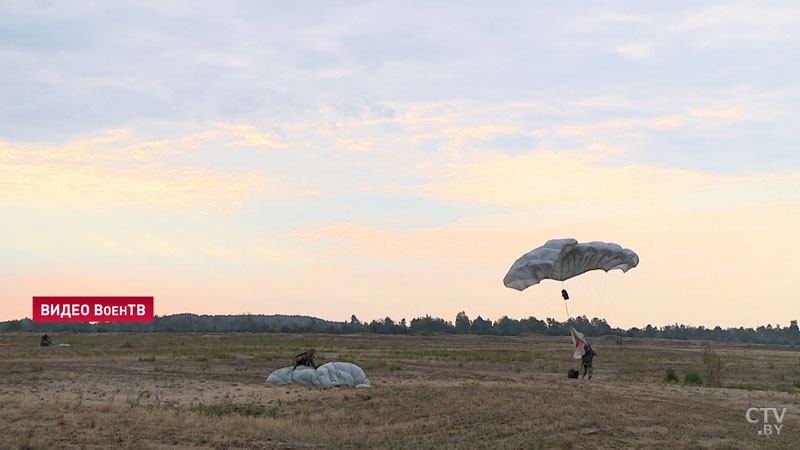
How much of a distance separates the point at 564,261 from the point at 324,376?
9921 millimetres

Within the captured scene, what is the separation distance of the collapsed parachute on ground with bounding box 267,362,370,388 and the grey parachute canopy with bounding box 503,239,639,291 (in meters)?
6.94

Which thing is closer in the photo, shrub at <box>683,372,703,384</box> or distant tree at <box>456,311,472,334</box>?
shrub at <box>683,372,703,384</box>

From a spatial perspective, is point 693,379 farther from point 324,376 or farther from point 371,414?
point 371,414

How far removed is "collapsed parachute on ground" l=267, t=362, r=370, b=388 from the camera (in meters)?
29.0

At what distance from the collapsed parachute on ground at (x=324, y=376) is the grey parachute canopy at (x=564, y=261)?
6.94m

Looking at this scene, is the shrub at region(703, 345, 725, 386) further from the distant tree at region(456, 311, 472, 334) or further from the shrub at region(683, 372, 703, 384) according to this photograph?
the distant tree at region(456, 311, 472, 334)

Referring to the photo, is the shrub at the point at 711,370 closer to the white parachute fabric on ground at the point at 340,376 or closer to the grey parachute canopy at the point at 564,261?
the grey parachute canopy at the point at 564,261

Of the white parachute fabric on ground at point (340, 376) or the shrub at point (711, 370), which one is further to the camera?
the shrub at point (711, 370)

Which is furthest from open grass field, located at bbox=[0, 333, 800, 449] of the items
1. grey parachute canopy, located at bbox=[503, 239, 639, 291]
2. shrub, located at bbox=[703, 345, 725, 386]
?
grey parachute canopy, located at bbox=[503, 239, 639, 291]

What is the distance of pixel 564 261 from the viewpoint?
2803cm

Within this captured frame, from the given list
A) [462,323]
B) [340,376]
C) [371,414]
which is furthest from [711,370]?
[462,323]

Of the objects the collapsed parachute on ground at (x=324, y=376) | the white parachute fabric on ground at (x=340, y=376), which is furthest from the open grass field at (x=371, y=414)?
the white parachute fabric on ground at (x=340, y=376)

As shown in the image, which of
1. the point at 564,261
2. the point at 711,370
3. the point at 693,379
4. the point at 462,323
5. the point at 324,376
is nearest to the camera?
the point at 564,261

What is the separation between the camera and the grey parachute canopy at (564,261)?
88.3ft
